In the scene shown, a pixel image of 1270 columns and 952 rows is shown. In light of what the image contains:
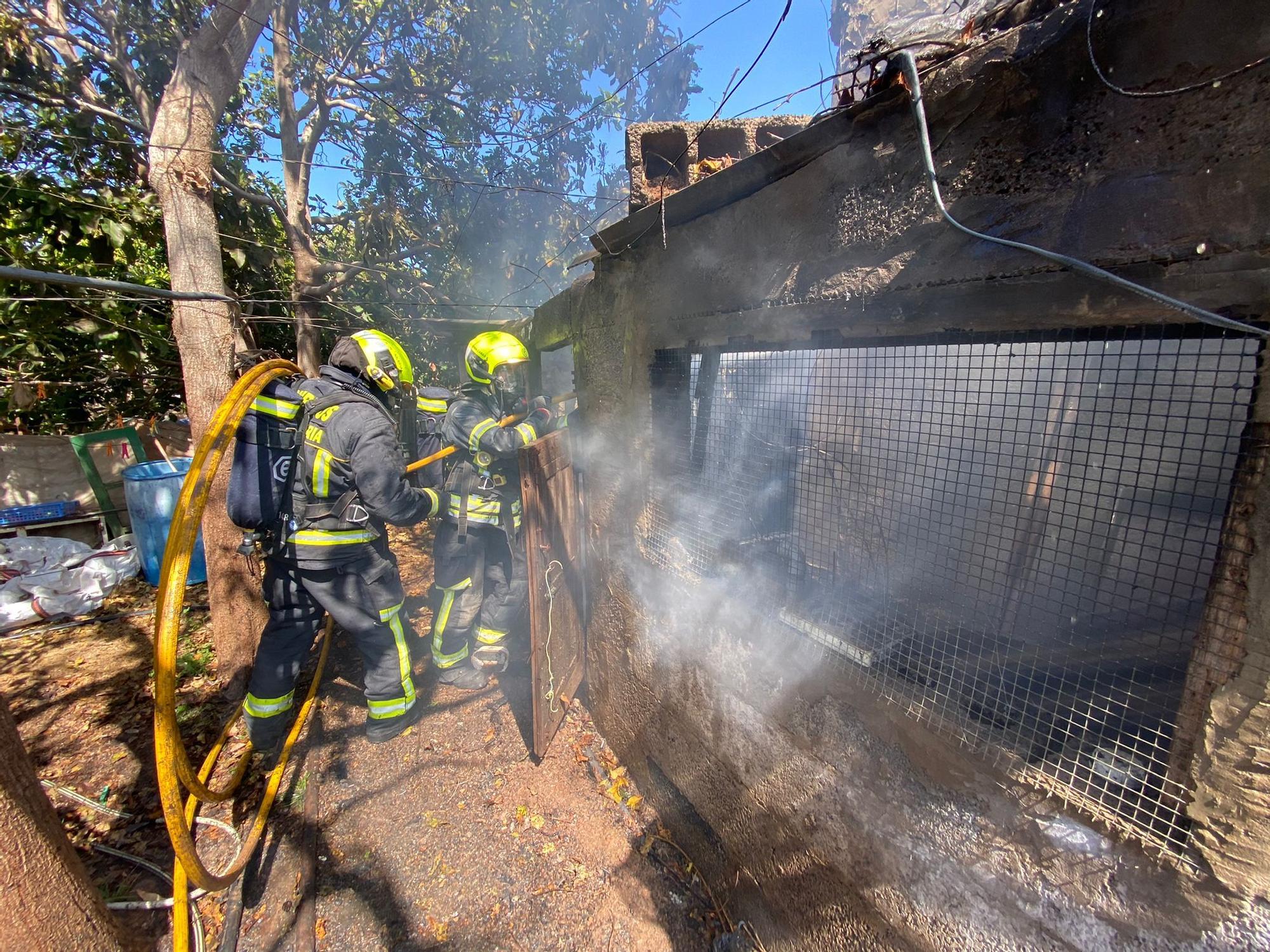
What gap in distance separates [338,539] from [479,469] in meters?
1.12

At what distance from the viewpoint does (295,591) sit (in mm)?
3131

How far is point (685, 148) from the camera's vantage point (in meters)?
2.79

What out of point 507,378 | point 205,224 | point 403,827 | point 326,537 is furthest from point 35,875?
point 205,224

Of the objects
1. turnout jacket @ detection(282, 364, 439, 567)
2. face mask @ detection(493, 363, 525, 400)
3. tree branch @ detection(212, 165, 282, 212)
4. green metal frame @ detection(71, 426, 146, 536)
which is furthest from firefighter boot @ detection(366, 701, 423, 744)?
tree branch @ detection(212, 165, 282, 212)

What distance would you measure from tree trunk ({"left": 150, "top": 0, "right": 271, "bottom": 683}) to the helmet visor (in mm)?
1970

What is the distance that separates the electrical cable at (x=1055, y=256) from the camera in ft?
2.94

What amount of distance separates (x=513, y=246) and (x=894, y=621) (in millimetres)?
12572

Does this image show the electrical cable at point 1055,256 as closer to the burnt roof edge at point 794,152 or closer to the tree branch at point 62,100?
the burnt roof edge at point 794,152

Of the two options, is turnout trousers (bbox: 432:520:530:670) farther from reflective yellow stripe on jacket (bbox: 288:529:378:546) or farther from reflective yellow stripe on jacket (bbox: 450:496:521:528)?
reflective yellow stripe on jacket (bbox: 288:529:378:546)

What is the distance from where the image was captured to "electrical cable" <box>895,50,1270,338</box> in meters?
0.90

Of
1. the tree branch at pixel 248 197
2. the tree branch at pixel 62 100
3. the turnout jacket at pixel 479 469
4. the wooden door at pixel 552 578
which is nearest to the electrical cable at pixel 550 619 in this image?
the wooden door at pixel 552 578

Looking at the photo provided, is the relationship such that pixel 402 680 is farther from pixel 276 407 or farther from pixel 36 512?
pixel 36 512

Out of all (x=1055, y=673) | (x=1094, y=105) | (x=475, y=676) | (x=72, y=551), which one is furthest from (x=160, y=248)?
(x=1055, y=673)

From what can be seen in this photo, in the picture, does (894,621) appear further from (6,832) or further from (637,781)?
(6,832)
